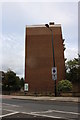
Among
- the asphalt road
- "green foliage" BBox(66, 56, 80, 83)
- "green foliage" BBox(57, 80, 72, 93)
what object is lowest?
the asphalt road

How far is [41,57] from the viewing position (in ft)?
158

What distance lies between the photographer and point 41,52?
159 ft

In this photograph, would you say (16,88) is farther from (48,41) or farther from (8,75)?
(48,41)

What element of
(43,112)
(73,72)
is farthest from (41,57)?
(43,112)

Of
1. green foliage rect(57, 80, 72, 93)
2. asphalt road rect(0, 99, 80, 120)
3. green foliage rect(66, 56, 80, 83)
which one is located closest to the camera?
asphalt road rect(0, 99, 80, 120)

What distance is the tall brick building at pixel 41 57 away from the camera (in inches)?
1860

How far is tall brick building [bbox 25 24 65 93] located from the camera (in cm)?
4725

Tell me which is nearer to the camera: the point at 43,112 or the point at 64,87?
the point at 43,112

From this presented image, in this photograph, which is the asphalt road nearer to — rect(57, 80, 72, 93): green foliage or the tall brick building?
rect(57, 80, 72, 93): green foliage

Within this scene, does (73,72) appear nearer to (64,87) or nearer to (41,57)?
(41,57)

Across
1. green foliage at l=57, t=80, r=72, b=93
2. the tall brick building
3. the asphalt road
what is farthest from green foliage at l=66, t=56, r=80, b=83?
the asphalt road

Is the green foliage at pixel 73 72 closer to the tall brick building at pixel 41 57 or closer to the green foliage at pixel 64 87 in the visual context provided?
the tall brick building at pixel 41 57

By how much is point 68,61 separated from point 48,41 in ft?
41.9

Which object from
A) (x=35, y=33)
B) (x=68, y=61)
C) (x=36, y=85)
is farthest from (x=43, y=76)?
(x=68, y=61)
